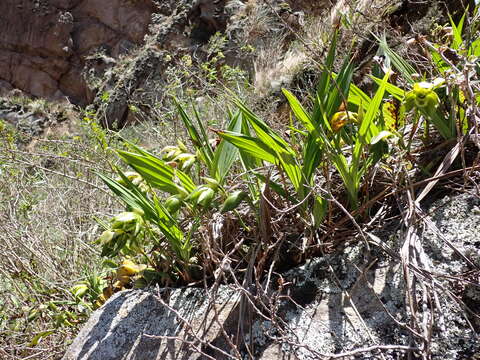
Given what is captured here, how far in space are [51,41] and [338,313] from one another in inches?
600

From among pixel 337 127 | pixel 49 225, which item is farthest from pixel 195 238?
pixel 49 225

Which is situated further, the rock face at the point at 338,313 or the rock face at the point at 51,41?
the rock face at the point at 51,41

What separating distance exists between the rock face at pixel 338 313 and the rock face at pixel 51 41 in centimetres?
1373

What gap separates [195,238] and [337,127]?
52 cm

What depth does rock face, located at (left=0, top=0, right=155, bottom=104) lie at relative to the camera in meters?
13.6

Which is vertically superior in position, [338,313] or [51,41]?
[51,41]

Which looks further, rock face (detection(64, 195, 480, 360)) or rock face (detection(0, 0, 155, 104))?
rock face (detection(0, 0, 155, 104))

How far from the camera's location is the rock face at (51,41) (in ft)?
44.8

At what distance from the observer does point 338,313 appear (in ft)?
2.99

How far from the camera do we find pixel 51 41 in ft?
44.9

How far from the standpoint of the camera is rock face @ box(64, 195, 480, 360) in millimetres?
788

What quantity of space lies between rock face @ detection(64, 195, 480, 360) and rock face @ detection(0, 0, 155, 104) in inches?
540

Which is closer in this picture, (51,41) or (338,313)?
(338,313)

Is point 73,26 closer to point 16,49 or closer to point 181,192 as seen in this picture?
point 16,49
